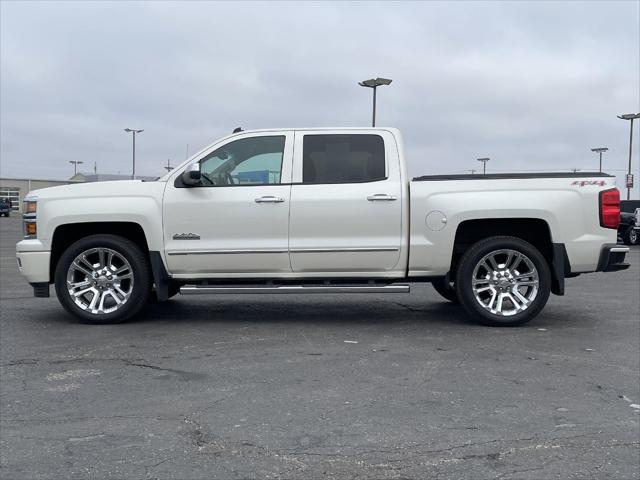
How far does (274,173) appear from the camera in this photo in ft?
22.2

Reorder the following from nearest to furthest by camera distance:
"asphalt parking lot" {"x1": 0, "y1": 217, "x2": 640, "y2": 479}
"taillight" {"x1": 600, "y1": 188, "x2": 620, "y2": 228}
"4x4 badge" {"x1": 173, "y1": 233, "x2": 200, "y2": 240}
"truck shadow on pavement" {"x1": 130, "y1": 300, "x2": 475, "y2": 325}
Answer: "asphalt parking lot" {"x1": 0, "y1": 217, "x2": 640, "y2": 479} → "taillight" {"x1": 600, "y1": 188, "x2": 620, "y2": 228} → "4x4 badge" {"x1": 173, "y1": 233, "x2": 200, "y2": 240} → "truck shadow on pavement" {"x1": 130, "y1": 300, "x2": 475, "y2": 325}

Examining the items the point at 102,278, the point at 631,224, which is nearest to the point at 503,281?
the point at 102,278

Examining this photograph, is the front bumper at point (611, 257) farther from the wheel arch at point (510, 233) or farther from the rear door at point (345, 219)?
the rear door at point (345, 219)

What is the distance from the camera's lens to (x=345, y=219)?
260 inches

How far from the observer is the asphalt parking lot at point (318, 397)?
334cm

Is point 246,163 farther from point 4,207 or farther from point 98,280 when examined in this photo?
point 4,207

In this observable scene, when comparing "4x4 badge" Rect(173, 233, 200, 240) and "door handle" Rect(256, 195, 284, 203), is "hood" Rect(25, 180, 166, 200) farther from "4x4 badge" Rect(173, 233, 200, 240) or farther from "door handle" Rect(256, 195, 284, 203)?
"door handle" Rect(256, 195, 284, 203)

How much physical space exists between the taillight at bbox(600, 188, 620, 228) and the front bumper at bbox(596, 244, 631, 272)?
0.22 meters

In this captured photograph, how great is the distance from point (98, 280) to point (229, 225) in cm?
150

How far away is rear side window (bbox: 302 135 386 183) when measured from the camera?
6.75 meters

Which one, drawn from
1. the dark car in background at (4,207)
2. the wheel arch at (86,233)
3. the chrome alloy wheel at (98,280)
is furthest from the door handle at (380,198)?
the dark car in background at (4,207)

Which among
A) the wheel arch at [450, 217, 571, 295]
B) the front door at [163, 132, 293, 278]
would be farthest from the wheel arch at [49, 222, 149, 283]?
the wheel arch at [450, 217, 571, 295]

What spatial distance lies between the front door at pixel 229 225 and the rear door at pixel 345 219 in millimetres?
143

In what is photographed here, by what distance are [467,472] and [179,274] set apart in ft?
14.0
